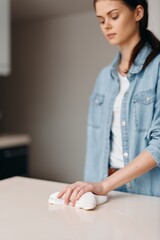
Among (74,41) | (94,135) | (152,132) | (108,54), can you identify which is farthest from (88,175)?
(74,41)

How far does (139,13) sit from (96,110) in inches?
11.6

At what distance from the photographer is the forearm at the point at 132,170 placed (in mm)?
753

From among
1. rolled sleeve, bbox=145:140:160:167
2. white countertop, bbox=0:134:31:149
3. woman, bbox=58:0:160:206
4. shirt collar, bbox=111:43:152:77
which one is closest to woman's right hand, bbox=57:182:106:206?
woman, bbox=58:0:160:206

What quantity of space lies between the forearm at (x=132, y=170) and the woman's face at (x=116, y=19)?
0.26 m

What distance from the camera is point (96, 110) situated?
3.16ft

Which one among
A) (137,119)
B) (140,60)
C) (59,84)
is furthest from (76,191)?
(59,84)

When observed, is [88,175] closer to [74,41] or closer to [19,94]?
[74,41]

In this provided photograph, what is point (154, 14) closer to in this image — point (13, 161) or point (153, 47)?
point (153, 47)

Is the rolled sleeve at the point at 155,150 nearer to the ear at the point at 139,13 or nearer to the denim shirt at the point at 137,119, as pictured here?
the denim shirt at the point at 137,119

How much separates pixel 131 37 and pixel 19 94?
5.84 feet

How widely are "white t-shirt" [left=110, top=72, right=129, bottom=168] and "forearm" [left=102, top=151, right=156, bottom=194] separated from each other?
11 cm

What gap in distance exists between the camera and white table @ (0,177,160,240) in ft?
1.78

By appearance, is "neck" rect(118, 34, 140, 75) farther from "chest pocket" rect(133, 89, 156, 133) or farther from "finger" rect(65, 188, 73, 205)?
"finger" rect(65, 188, 73, 205)

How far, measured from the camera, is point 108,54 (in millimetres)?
1115
